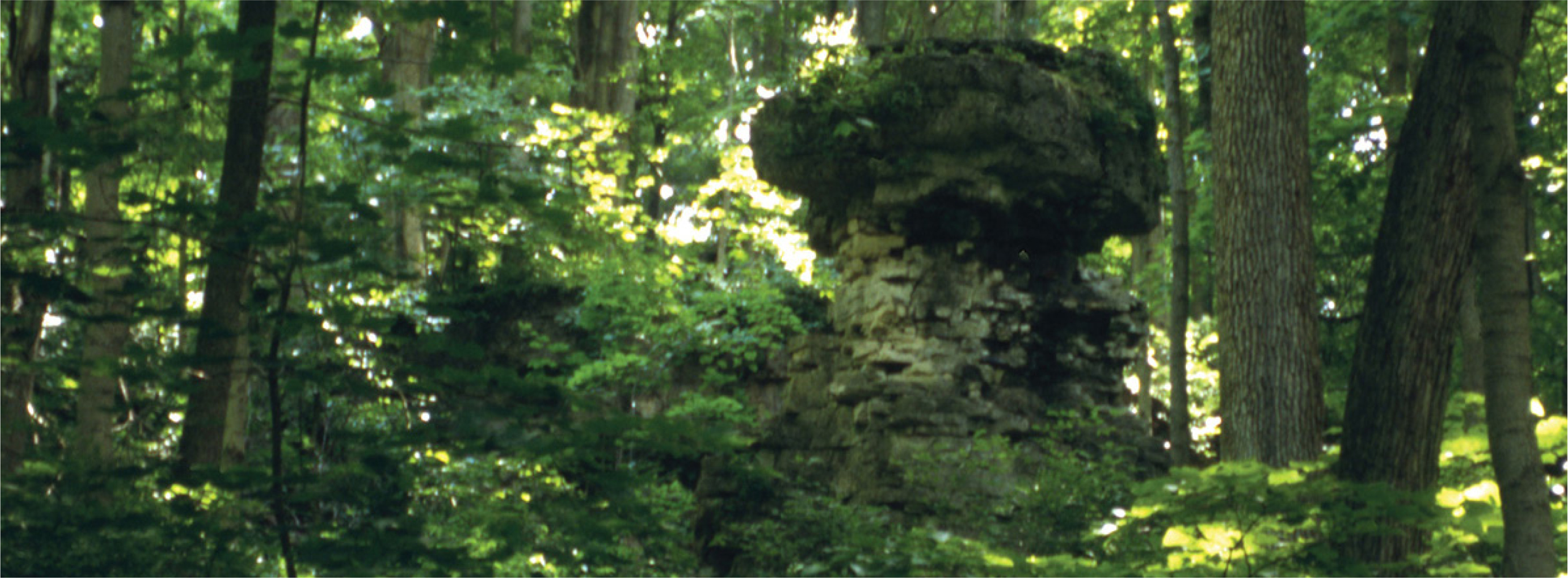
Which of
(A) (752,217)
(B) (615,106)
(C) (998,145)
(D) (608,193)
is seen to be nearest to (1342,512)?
(C) (998,145)

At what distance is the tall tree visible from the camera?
308 cm

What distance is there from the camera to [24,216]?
3213 mm

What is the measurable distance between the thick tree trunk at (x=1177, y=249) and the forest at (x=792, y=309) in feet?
0.14

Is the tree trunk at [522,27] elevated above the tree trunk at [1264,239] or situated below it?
Result: above

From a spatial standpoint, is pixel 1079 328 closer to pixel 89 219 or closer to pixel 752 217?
pixel 752 217

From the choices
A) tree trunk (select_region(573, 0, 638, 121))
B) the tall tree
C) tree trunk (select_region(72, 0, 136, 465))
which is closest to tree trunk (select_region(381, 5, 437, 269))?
tree trunk (select_region(573, 0, 638, 121))

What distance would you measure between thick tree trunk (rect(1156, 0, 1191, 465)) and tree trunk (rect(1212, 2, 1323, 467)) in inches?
89.7

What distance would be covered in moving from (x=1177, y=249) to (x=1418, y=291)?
4167 mm

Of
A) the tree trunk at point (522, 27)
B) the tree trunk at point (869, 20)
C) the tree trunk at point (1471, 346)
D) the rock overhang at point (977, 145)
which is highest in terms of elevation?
the tree trunk at point (869, 20)

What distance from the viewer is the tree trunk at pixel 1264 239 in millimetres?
5840

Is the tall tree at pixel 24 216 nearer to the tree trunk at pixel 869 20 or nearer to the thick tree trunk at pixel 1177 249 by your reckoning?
the thick tree trunk at pixel 1177 249

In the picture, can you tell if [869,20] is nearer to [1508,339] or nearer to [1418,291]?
[1418,291]

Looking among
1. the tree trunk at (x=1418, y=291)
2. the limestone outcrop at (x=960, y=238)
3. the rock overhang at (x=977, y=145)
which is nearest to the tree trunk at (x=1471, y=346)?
the limestone outcrop at (x=960, y=238)

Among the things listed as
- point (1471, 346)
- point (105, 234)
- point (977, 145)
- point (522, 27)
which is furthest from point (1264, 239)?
point (522, 27)
